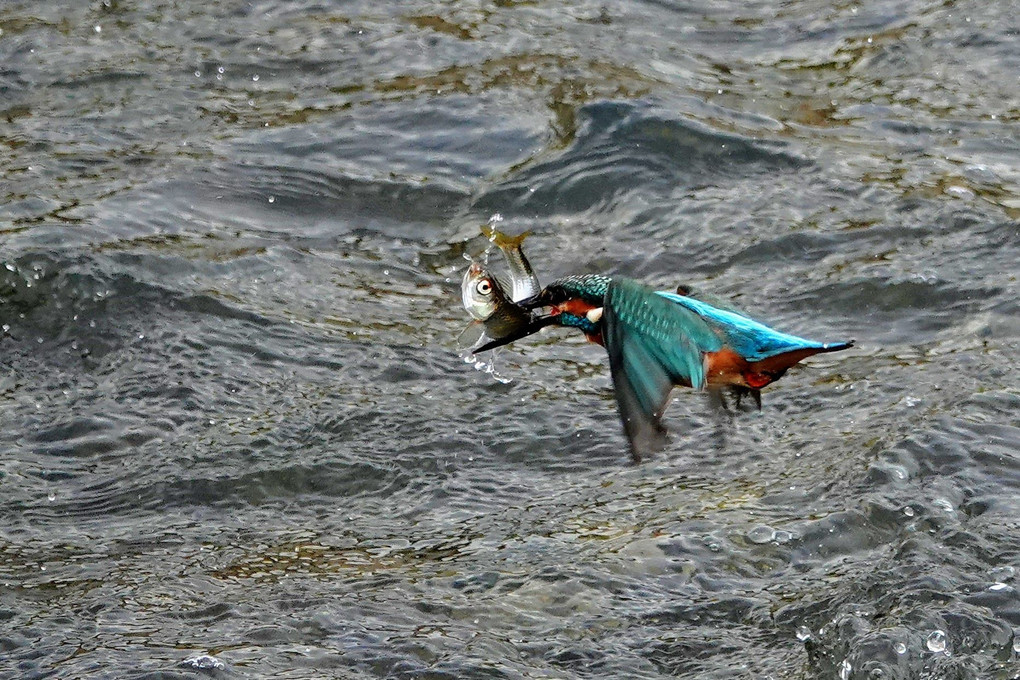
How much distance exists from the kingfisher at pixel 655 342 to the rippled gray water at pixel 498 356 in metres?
0.86

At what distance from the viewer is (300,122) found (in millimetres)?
7328

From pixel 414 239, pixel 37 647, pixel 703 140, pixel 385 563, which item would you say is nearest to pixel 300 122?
pixel 414 239

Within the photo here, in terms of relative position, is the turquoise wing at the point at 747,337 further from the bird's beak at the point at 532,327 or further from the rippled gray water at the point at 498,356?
the rippled gray water at the point at 498,356

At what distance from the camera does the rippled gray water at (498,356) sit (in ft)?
13.4

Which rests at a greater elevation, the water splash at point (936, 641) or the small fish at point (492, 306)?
the small fish at point (492, 306)

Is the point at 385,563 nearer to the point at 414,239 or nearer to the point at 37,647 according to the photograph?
the point at 37,647

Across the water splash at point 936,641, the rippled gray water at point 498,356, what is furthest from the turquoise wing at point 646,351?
the water splash at point 936,641

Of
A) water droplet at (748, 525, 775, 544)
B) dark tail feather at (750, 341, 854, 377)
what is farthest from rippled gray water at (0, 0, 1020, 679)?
dark tail feather at (750, 341, 854, 377)

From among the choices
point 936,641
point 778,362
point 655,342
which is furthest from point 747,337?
point 936,641

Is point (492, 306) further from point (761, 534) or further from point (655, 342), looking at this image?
point (761, 534)

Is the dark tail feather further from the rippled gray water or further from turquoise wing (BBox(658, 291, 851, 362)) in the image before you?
the rippled gray water

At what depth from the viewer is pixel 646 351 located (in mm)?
3383

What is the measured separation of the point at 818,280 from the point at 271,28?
11.9 feet

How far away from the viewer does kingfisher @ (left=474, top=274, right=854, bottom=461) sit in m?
3.34
